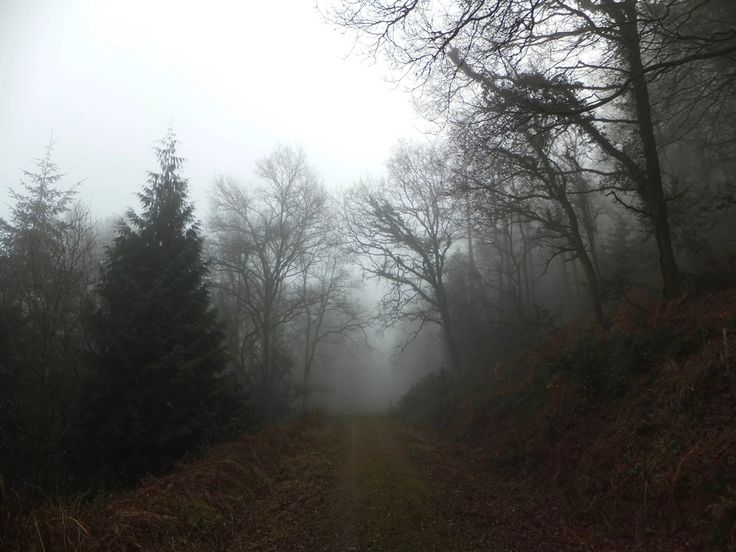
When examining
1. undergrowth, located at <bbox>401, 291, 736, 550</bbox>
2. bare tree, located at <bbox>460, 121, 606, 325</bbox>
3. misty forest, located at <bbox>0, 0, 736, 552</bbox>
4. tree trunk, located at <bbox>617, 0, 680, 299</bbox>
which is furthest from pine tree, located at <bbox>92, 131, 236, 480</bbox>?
tree trunk, located at <bbox>617, 0, 680, 299</bbox>

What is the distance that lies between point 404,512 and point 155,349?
889 cm

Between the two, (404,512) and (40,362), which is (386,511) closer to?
(404,512)

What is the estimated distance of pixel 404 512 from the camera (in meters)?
5.75

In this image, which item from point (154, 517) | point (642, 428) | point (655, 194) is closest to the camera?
point (154, 517)

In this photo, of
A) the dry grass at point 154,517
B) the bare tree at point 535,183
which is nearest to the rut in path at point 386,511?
the dry grass at point 154,517

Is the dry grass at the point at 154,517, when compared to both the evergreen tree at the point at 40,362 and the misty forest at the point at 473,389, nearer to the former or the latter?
the misty forest at the point at 473,389

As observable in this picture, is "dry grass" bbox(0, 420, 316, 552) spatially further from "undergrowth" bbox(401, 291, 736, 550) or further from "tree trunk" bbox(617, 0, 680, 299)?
"tree trunk" bbox(617, 0, 680, 299)

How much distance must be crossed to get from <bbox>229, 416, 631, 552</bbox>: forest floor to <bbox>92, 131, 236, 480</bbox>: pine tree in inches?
167

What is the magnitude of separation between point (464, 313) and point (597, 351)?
54.7 ft

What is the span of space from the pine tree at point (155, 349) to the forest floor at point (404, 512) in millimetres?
4251

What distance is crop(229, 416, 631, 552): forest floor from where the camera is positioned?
4941 mm

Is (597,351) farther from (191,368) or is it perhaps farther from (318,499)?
(191,368)

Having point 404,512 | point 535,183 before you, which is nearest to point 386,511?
point 404,512

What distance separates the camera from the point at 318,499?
658 centimetres
